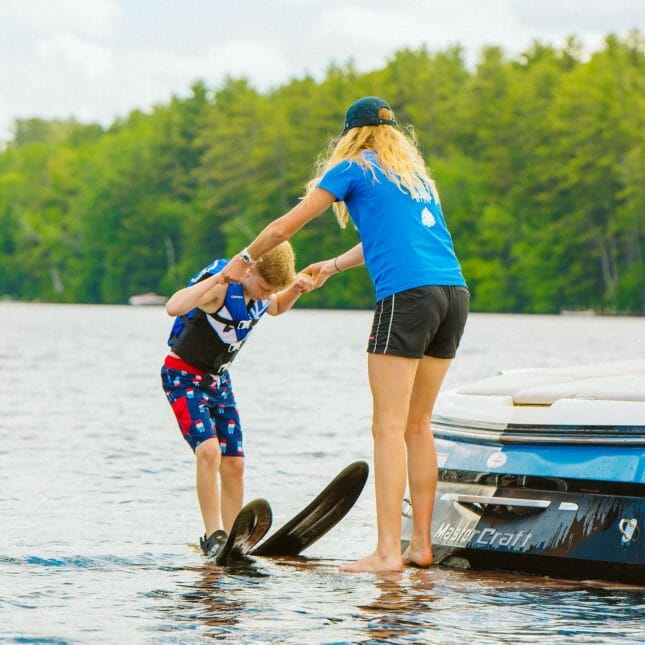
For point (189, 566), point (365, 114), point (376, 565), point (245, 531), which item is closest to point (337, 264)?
point (365, 114)

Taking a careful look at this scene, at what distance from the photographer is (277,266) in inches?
244

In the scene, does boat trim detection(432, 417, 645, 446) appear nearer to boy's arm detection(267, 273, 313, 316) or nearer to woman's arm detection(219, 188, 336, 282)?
boy's arm detection(267, 273, 313, 316)

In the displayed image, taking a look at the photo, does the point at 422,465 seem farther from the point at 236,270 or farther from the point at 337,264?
the point at 236,270

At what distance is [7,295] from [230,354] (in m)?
114

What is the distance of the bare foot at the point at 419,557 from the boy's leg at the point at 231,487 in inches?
37.3

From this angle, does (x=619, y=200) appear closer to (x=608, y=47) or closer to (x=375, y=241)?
(x=608, y=47)

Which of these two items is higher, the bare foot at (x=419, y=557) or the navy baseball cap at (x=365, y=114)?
the navy baseball cap at (x=365, y=114)

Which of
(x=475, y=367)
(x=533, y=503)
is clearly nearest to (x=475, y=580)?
(x=533, y=503)

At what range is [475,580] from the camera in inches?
229

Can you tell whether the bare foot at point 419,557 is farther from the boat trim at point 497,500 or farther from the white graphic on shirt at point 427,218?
the white graphic on shirt at point 427,218

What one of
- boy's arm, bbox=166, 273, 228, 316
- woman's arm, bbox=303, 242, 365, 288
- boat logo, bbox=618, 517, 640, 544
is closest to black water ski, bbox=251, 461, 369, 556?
woman's arm, bbox=303, 242, 365, 288

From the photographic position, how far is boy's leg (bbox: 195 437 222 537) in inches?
Result: 249

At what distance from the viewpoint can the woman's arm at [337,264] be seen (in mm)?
6328

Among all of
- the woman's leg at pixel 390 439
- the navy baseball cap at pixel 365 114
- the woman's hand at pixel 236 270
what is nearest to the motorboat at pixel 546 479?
the woman's leg at pixel 390 439
